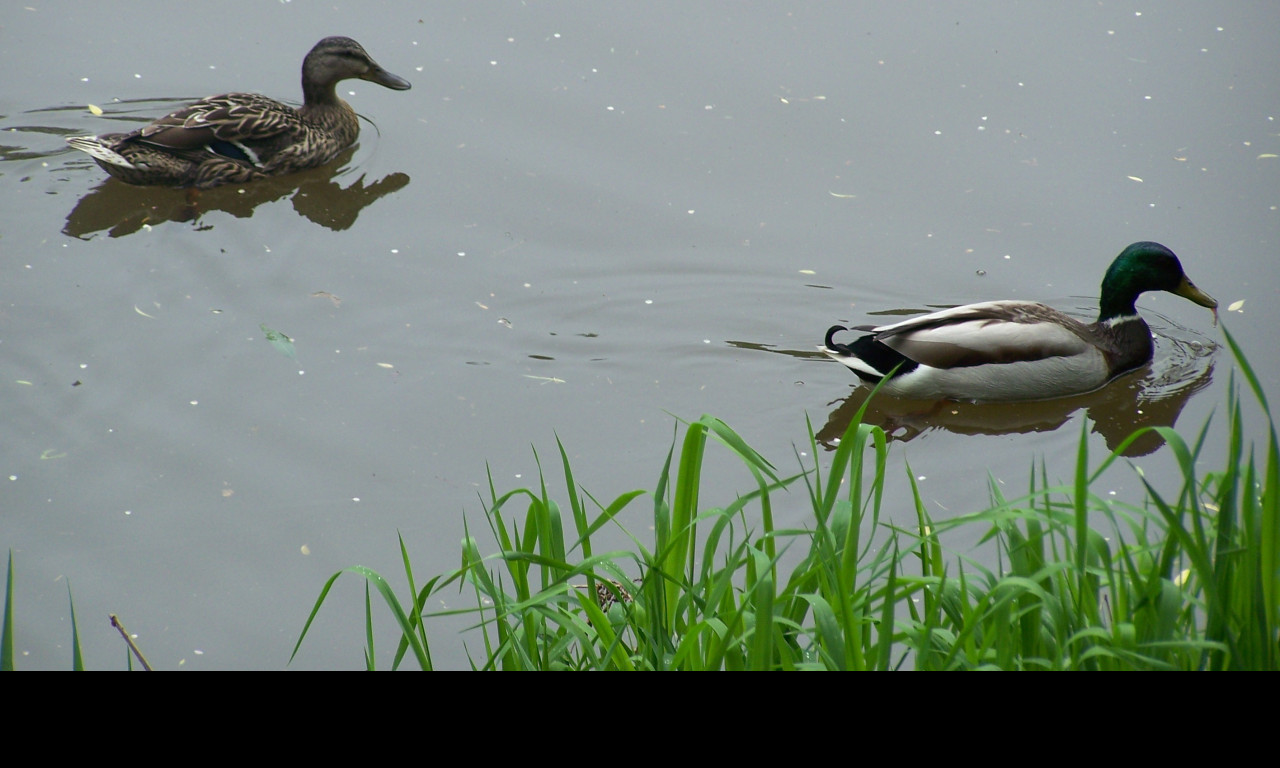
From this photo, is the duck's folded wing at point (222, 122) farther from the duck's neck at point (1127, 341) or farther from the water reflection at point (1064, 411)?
the duck's neck at point (1127, 341)

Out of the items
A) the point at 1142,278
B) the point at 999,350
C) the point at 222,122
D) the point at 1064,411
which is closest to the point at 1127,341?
the point at 1142,278

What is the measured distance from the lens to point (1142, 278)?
5.44m

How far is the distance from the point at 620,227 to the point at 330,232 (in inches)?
64.7

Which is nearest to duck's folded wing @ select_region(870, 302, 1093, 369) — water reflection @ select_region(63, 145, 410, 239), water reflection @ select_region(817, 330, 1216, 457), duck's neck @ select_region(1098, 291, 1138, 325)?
water reflection @ select_region(817, 330, 1216, 457)

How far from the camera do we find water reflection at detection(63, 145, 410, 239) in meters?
5.98

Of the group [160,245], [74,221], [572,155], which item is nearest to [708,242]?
[572,155]

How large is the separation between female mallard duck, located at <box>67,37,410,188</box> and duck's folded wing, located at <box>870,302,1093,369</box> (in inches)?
→ 147

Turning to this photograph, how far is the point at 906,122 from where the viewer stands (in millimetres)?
7070

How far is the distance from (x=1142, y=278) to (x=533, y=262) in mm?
3162

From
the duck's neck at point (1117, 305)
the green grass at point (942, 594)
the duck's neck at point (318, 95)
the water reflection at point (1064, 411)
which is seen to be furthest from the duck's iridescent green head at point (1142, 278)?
the duck's neck at point (318, 95)

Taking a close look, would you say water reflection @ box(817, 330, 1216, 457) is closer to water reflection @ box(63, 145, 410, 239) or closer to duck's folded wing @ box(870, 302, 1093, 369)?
duck's folded wing @ box(870, 302, 1093, 369)

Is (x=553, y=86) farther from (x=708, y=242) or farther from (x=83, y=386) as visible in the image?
(x=83, y=386)

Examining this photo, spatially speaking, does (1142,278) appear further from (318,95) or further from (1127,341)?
(318,95)

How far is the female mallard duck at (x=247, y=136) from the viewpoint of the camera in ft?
20.3
